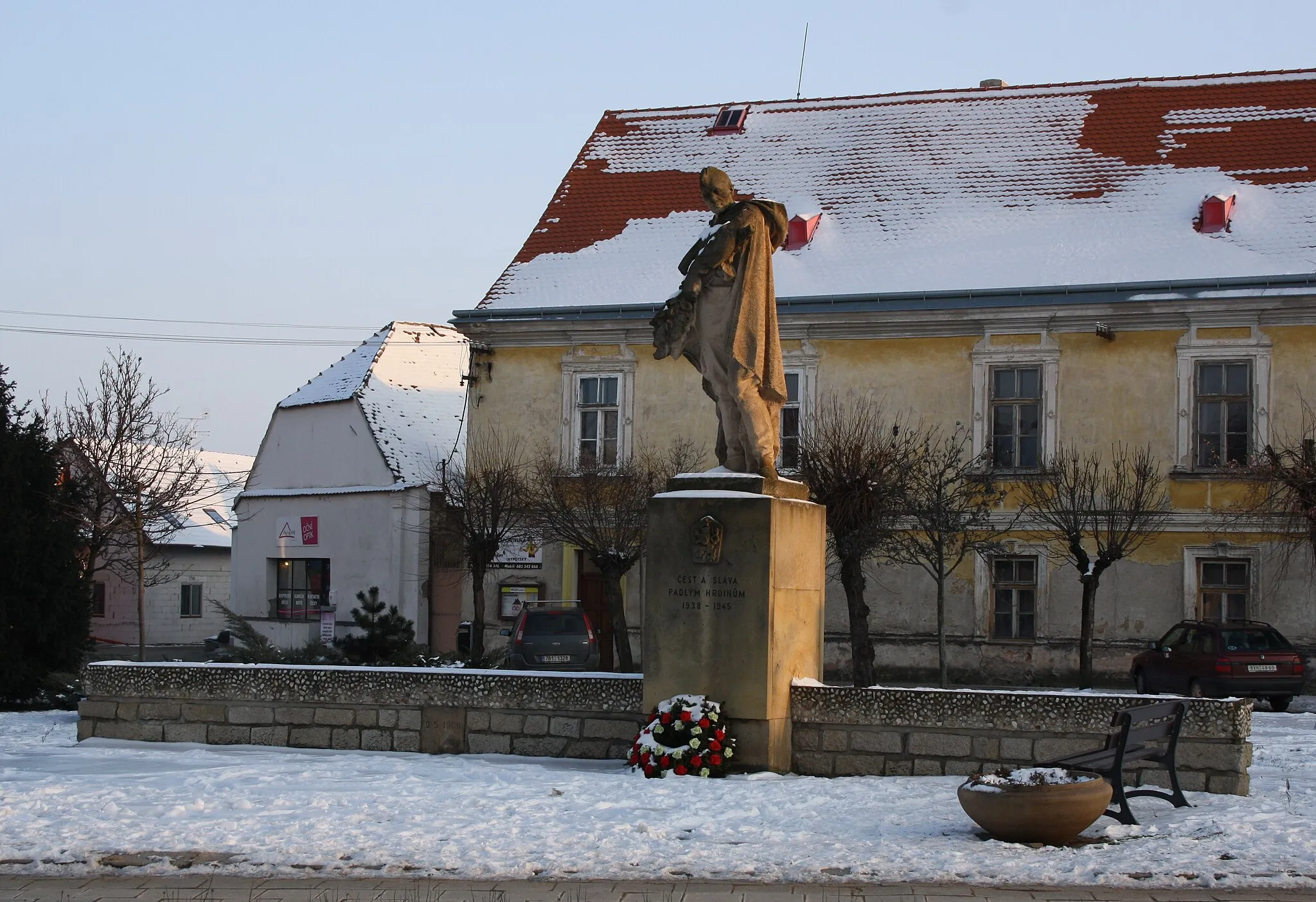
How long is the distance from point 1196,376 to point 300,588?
18.7 meters

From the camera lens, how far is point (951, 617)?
87.7ft

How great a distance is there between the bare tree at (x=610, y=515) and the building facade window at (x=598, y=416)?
1.34m

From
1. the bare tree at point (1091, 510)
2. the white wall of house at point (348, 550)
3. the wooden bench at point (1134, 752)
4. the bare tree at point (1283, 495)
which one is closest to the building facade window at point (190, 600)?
the white wall of house at point (348, 550)

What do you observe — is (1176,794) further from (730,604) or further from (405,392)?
(405,392)

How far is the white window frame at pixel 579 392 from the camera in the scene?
2873 cm

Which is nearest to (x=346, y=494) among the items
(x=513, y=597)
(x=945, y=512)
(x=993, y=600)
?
(x=513, y=597)

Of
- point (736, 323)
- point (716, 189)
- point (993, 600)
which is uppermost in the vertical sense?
point (716, 189)

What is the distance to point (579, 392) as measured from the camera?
2917cm

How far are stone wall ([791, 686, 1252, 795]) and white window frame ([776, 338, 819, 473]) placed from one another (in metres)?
16.6

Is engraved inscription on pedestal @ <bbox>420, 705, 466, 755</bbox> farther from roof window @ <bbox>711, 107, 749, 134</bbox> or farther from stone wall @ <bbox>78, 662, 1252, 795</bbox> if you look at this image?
roof window @ <bbox>711, 107, 749, 134</bbox>

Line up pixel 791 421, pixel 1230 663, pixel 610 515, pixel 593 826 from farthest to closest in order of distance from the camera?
pixel 791 421
pixel 610 515
pixel 1230 663
pixel 593 826

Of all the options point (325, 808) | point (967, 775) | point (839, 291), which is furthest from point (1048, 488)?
point (325, 808)

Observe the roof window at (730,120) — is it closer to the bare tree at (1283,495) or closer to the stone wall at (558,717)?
the bare tree at (1283,495)

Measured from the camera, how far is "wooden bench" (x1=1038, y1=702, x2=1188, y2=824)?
8922mm
